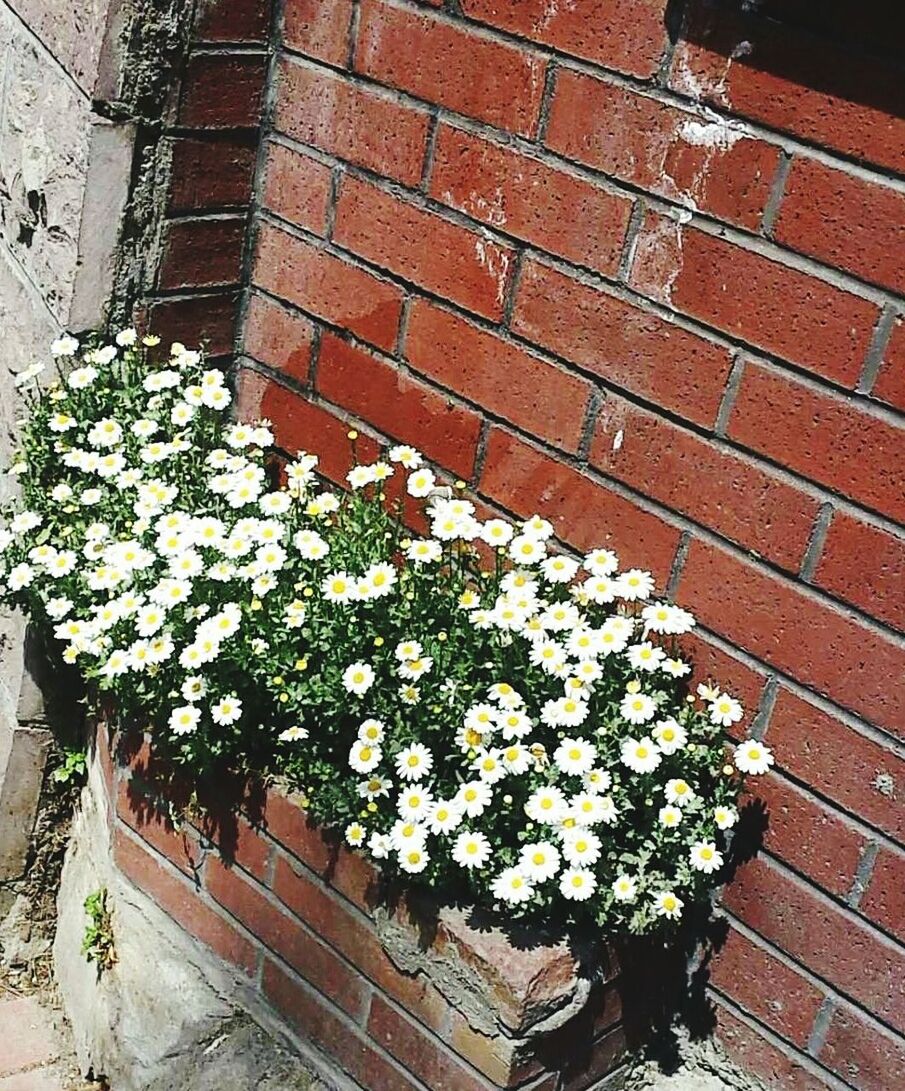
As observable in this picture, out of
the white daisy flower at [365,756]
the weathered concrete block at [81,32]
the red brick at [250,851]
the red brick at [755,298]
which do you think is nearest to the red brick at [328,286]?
the weathered concrete block at [81,32]

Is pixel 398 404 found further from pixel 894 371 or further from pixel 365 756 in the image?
pixel 894 371

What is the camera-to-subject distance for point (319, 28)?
2254 millimetres

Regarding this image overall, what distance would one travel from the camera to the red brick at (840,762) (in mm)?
1846

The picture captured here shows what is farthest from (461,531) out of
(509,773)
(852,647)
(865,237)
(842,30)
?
(842,30)

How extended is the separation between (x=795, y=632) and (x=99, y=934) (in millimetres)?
1394

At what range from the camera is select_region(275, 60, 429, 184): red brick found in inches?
84.9

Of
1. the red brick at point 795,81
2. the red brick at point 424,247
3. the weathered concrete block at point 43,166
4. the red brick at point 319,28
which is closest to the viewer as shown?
the red brick at point 795,81

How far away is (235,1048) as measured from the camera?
215cm

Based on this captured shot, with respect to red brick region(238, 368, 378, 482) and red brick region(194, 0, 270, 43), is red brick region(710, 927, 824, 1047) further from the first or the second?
red brick region(194, 0, 270, 43)

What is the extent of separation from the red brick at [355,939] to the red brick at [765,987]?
476 millimetres

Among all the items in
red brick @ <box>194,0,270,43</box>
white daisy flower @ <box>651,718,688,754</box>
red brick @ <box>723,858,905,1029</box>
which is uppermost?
red brick @ <box>194,0,270,43</box>

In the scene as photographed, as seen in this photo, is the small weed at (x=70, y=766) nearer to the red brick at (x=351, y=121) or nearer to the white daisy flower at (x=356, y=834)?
the white daisy flower at (x=356, y=834)

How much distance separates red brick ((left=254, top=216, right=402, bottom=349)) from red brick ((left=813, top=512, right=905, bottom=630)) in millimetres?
833

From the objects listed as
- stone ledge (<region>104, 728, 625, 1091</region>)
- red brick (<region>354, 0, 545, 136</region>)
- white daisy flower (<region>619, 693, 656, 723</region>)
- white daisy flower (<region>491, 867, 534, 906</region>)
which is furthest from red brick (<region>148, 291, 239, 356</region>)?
white daisy flower (<region>491, 867, 534, 906</region>)
